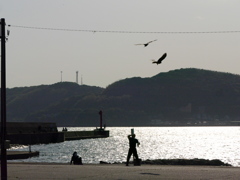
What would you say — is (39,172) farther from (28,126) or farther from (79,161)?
Answer: (28,126)

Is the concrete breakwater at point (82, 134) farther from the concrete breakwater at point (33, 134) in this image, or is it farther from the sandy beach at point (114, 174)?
the sandy beach at point (114, 174)

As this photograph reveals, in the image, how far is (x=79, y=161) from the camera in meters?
37.6

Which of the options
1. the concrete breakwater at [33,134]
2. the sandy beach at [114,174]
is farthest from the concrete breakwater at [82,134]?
the sandy beach at [114,174]

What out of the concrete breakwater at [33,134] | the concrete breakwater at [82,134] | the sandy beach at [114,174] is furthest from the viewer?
the concrete breakwater at [82,134]

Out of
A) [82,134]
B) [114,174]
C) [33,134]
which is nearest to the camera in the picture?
[114,174]

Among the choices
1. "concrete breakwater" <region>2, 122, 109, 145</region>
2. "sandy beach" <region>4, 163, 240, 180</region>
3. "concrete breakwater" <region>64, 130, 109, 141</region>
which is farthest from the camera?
"concrete breakwater" <region>64, 130, 109, 141</region>

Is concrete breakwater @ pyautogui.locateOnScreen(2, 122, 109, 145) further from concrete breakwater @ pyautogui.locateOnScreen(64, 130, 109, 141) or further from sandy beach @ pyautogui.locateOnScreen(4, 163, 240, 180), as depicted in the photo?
sandy beach @ pyautogui.locateOnScreen(4, 163, 240, 180)

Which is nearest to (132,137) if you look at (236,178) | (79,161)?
(79,161)

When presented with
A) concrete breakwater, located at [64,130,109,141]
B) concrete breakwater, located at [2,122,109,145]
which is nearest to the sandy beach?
concrete breakwater, located at [2,122,109,145]

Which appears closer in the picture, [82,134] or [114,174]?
[114,174]

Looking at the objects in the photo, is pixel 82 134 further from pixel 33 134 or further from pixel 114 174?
pixel 114 174

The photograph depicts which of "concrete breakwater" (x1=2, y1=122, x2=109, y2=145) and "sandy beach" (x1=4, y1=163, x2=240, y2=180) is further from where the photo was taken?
"concrete breakwater" (x1=2, y1=122, x2=109, y2=145)

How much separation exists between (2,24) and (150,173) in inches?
352

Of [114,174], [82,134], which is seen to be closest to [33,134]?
[82,134]
